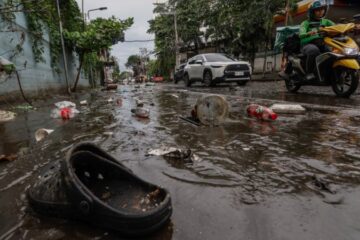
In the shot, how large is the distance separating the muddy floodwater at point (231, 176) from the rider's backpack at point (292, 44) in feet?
12.8

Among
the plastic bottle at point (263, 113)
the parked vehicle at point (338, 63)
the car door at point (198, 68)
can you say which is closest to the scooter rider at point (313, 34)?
the parked vehicle at point (338, 63)

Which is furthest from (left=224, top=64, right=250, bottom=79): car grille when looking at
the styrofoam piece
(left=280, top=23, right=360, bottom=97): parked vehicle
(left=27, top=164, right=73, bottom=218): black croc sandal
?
(left=27, top=164, right=73, bottom=218): black croc sandal

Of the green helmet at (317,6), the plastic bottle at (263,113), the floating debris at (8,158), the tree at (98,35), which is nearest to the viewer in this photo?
the floating debris at (8,158)

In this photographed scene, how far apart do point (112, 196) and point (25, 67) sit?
6.79 metres

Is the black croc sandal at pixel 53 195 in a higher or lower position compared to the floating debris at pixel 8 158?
higher

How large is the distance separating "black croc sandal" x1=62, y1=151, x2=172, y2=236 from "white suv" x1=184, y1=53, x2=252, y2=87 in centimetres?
1039

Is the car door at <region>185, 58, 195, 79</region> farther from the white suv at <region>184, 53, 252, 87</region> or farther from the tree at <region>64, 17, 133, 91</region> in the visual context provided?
Answer: the tree at <region>64, 17, 133, 91</region>

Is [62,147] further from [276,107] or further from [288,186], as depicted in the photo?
[276,107]

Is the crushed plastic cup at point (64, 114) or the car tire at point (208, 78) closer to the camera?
the crushed plastic cup at point (64, 114)

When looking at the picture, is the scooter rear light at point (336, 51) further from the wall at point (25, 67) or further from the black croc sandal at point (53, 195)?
the wall at point (25, 67)

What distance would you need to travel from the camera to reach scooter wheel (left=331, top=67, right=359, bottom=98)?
18.0 ft

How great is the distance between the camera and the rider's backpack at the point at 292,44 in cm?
693

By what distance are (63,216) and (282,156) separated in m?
1.61

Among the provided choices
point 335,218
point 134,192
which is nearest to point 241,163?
point 335,218
